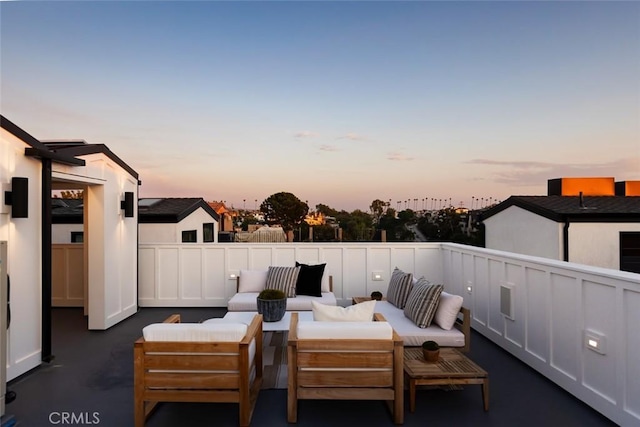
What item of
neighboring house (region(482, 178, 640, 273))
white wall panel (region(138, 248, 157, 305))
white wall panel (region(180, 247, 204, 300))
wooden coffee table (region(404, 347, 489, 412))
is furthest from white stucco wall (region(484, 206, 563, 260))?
white wall panel (region(138, 248, 157, 305))

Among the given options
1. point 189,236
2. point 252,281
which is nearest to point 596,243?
point 252,281

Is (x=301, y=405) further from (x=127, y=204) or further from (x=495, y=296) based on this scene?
(x=127, y=204)

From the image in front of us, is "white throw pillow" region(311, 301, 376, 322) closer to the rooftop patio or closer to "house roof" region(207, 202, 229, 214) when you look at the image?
the rooftop patio

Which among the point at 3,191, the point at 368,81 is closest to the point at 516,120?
the point at 368,81

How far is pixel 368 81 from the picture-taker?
27.9ft

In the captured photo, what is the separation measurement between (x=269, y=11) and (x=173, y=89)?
9.38 feet

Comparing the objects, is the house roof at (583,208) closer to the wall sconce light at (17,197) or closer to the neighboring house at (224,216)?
the wall sconce light at (17,197)

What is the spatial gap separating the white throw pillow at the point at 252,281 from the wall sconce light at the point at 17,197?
2952 mm

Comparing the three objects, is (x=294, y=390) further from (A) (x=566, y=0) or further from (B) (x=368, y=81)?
(A) (x=566, y=0)

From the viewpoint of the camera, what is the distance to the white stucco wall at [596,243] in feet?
25.4

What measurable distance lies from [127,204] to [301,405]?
4.40 metres

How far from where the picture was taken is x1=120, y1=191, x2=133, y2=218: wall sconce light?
5.51m

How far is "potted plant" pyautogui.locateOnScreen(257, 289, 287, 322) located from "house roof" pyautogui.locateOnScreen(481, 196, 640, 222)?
720cm

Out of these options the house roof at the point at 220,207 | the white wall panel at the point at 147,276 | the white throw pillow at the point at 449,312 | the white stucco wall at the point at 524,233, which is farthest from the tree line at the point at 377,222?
the white throw pillow at the point at 449,312
